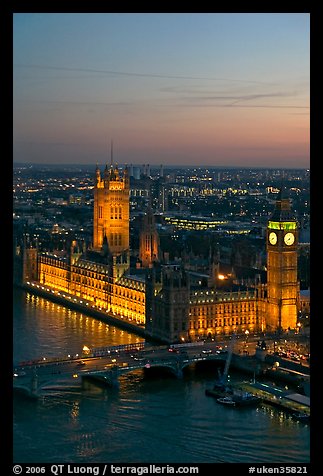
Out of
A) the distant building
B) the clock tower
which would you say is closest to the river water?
the distant building

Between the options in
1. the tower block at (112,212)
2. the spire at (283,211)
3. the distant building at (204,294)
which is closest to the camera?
the distant building at (204,294)

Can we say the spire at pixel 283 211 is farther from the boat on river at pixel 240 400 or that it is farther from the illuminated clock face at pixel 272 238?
the boat on river at pixel 240 400

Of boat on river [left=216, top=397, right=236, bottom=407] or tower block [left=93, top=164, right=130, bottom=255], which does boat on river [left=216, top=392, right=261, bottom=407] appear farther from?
tower block [left=93, top=164, right=130, bottom=255]

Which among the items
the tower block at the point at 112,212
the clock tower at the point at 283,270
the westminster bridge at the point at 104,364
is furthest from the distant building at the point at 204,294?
the tower block at the point at 112,212

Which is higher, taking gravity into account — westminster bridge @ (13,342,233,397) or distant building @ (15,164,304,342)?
distant building @ (15,164,304,342)

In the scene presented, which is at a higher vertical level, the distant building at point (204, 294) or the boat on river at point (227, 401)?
the distant building at point (204, 294)
